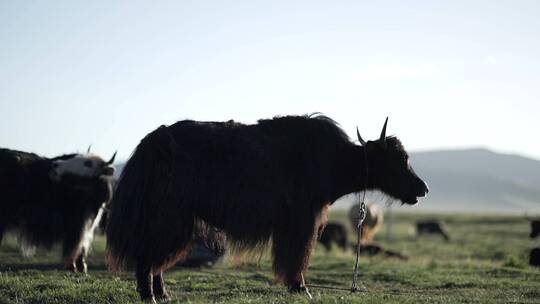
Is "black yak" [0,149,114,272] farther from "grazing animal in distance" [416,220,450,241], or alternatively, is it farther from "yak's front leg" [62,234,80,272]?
"grazing animal in distance" [416,220,450,241]

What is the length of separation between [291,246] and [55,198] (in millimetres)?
6050

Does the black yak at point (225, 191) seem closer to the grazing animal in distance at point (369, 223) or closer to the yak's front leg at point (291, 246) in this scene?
the yak's front leg at point (291, 246)

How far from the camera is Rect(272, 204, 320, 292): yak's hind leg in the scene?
9164mm

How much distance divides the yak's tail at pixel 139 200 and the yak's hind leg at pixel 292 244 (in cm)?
173

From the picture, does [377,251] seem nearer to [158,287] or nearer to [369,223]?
[369,223]

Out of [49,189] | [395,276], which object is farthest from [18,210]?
[395,276]

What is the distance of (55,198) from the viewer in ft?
43.5

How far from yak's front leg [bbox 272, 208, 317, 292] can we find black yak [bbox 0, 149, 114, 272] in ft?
18.4

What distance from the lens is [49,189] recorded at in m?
13.2

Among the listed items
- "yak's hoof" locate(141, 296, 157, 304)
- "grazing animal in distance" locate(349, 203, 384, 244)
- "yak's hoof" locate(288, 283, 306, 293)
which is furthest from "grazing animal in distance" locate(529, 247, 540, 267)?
"grazing animal in distance" locate(349, 203, 384, 244)

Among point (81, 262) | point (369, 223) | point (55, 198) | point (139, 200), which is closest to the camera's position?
point (139, 200)

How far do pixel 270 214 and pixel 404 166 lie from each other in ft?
8.21

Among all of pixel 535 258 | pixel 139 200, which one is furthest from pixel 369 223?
pixel 139 200

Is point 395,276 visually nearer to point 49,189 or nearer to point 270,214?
point 270,214
